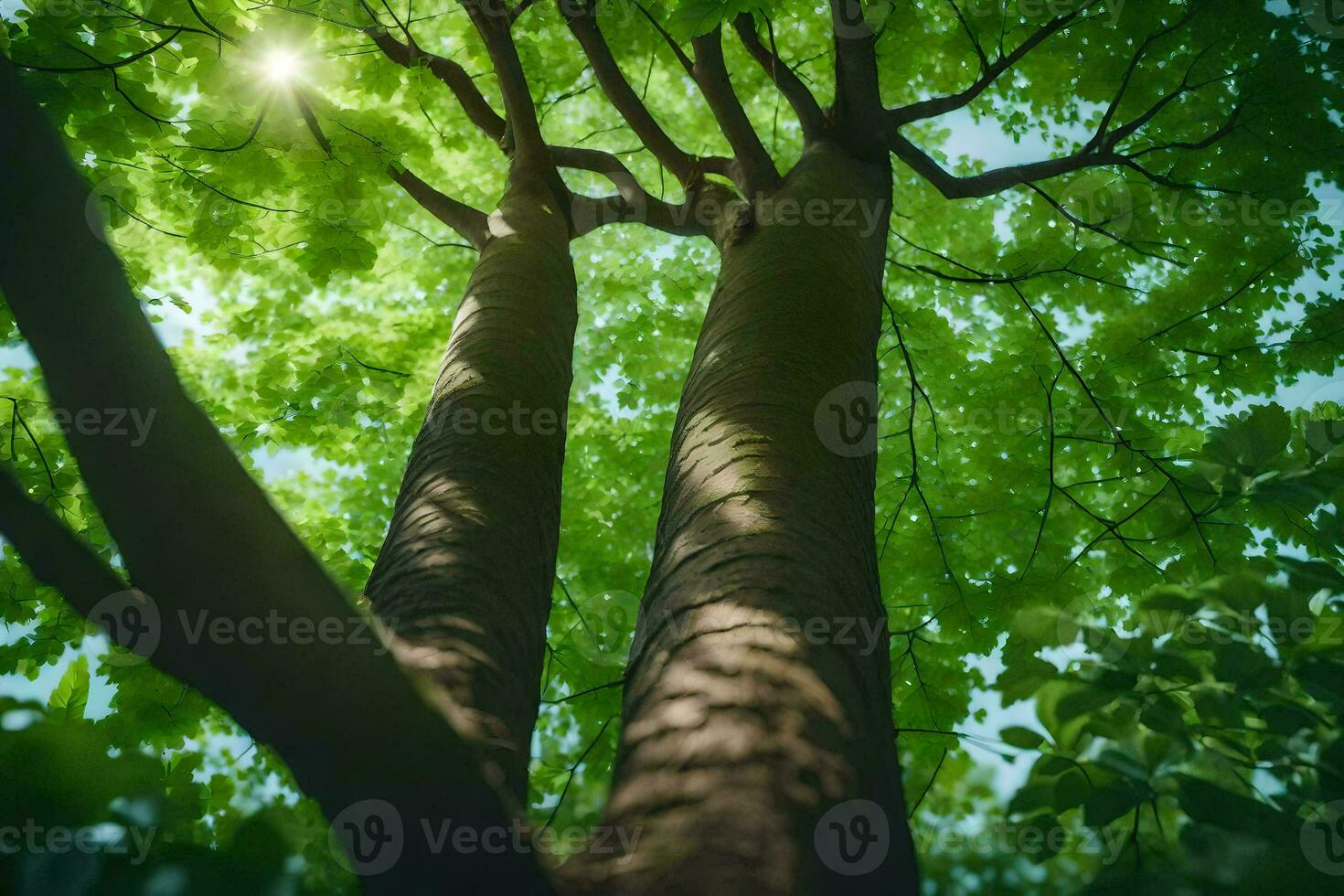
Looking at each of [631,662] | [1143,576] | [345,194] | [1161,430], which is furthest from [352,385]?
[1161,430]

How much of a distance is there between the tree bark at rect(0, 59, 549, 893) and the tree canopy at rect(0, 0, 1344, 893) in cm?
26

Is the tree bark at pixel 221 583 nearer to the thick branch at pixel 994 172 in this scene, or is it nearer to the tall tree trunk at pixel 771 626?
the tall tree trunk at pixel 771 626

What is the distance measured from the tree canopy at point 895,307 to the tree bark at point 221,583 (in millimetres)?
257

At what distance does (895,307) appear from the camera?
5941 millimetres

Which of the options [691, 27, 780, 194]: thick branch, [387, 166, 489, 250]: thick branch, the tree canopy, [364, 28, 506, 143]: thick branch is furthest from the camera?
[364, 28, 506, 143]: thick branch

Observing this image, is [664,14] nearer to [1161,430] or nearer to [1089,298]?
[1089,298]

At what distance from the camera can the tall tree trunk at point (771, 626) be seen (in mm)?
1191

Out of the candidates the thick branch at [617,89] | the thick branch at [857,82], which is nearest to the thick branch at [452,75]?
the thick branch at [617,89]

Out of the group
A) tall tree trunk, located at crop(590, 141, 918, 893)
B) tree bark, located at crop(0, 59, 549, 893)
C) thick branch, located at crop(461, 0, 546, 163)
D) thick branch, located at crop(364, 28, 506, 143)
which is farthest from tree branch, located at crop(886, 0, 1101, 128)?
tree bark, located at crop(0, 59, 549, 893)

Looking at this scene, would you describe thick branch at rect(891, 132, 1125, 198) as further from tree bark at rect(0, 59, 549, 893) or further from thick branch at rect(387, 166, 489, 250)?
tree bark at rect(0, 59, 549, 893)

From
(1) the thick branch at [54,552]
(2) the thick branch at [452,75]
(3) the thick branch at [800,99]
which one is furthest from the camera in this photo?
(2) the thick branch at [452,75]

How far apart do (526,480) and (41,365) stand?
1.71 m

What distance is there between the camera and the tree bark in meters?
1.00

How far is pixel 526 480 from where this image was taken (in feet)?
8.88
